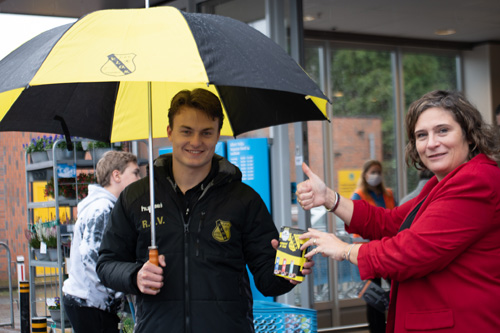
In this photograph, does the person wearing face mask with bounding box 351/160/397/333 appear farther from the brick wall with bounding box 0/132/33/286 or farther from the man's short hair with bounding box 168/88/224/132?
the man's short hair with bounding box 168/88/224/132

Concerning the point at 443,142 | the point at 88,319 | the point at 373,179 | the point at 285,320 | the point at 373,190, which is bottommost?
the point at 88,319

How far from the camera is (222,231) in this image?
288 cm

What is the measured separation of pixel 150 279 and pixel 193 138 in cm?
62

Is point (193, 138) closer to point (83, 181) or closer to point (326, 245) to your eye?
point (326, 245)

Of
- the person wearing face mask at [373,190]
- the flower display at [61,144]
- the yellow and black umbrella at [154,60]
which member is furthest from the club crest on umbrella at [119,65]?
the person wearing face mask at [373,190]

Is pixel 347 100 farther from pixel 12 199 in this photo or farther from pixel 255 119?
pixel 255 119

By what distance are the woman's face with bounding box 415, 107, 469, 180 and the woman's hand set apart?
46 centimetres

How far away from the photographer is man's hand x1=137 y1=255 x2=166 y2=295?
269cm

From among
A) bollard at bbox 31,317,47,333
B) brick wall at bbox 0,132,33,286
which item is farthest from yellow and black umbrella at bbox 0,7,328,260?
brick wall at bbox 0,132,33,286

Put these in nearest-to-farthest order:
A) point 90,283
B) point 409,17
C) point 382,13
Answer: point 90,283, point 382,13, point 409,17

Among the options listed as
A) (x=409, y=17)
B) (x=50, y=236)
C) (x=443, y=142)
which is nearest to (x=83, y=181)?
(x=50, y=236)

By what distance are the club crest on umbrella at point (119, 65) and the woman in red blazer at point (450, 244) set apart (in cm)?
96

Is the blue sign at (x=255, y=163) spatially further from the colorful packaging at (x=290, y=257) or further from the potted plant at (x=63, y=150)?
the colorful packaging at (x=290, y=257)

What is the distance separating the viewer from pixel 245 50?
275 cm
